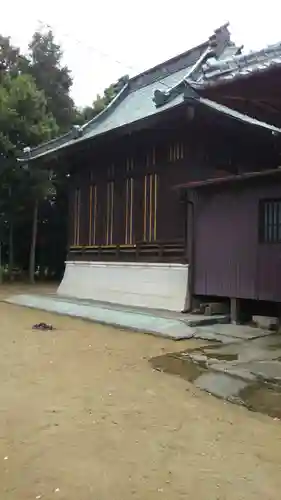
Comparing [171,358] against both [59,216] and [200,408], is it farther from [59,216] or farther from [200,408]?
[59,216]

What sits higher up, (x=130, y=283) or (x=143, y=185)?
(x=143, y=185)

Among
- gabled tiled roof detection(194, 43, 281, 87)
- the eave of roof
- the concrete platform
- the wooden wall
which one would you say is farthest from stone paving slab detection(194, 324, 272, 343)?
gabled tiled roof detection(194, 43, 281, 87)

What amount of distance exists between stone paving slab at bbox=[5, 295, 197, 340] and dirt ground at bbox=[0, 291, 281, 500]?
200cm

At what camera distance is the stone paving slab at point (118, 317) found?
8305 millimetres

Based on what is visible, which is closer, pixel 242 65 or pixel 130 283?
pixel 242 65

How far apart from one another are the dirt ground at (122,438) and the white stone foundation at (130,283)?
164 inches

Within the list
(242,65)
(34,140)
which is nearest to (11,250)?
(34,140)

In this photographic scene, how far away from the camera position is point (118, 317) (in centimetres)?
973

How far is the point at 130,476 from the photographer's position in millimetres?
3020

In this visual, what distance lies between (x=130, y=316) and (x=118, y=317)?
244 millimetres

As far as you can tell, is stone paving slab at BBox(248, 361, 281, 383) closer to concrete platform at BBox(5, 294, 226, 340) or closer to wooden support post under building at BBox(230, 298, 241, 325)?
concrete platform at BBox(5, 294, 226, 340)

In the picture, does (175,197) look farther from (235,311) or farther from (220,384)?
(220,384)

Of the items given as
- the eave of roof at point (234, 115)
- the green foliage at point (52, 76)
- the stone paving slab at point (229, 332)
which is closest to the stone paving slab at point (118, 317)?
the stone paving slab at point (229, 332)

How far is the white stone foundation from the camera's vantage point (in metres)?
10.4
